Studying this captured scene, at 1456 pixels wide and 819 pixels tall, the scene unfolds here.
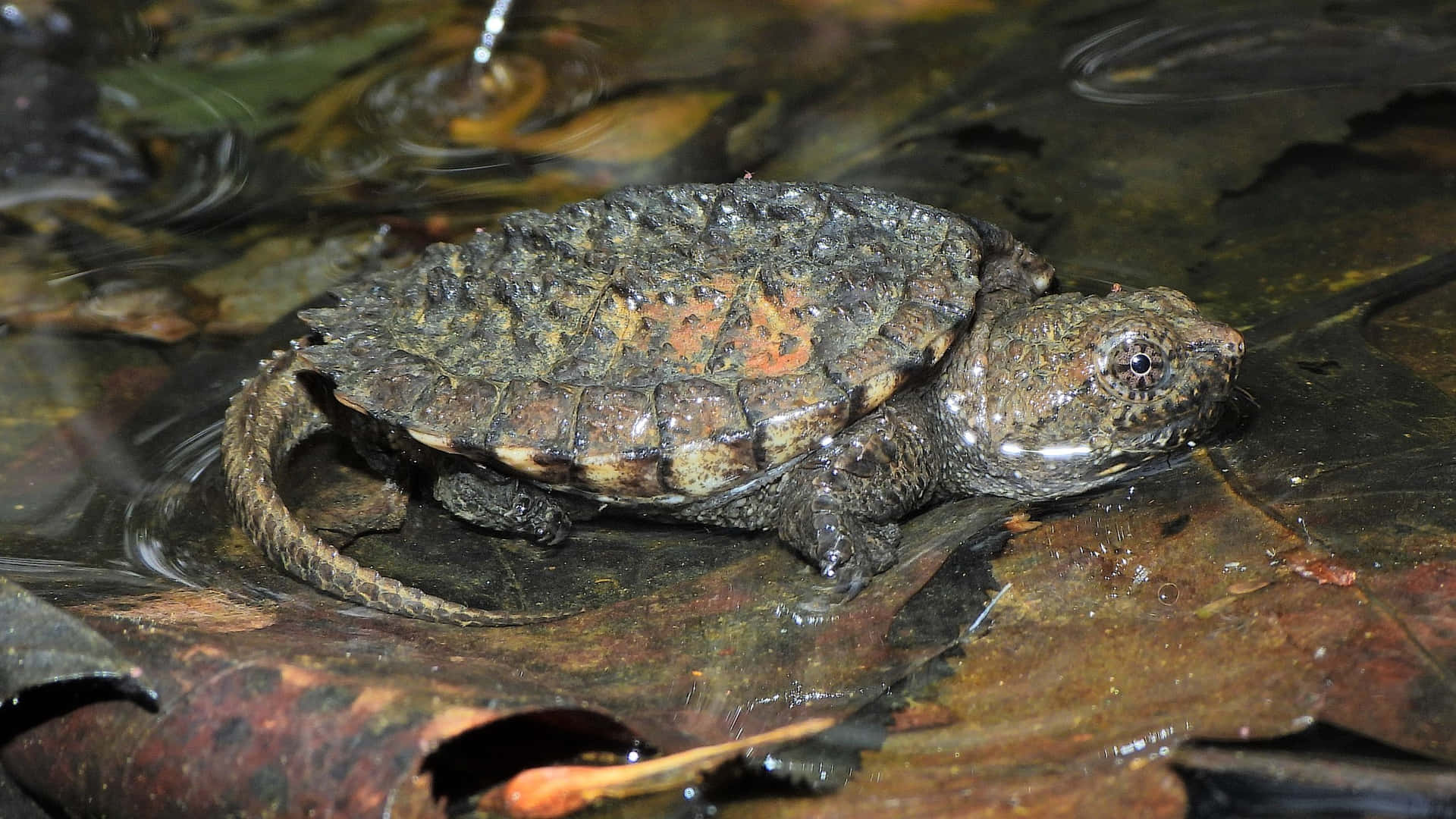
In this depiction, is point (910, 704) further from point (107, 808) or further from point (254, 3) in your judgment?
point (254, 3)

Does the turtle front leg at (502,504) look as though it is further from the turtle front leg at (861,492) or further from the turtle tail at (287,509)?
the turtle front leg at (861,492)

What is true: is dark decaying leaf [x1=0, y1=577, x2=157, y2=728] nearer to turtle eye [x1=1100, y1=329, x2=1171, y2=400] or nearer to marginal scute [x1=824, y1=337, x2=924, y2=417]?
marginal scute [x1=824, y1=337, x2=924, y2=417]

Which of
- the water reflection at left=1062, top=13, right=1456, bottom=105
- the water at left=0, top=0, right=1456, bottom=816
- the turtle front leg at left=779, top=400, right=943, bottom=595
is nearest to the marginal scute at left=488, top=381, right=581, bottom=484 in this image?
the water at left=0, top=0, right=1456, bottom=816

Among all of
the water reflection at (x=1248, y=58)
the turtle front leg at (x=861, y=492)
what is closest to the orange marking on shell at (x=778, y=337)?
the turtle front leg at (x=861, y=492)

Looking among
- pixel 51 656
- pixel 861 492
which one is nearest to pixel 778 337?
pixel 861 492

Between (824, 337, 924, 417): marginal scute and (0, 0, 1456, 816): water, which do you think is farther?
(824, 337, 924, 417): marginal scute

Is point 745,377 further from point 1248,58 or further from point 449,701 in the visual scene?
point 1248,58
